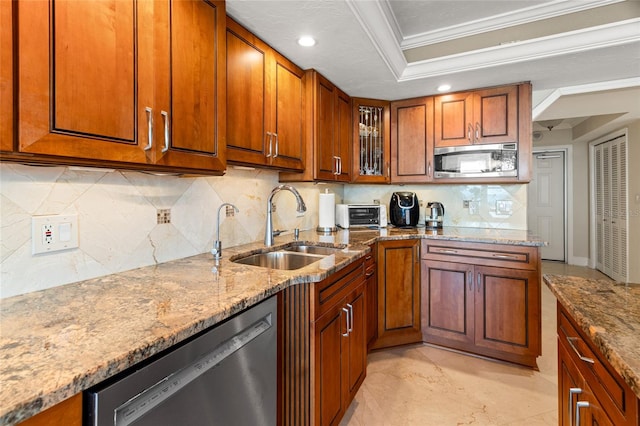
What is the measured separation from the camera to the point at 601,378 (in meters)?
0.78

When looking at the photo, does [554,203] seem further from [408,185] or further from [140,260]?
[140,260]

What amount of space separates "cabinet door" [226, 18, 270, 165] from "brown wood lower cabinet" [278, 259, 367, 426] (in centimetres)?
79

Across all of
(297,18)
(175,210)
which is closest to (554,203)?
(297,18)

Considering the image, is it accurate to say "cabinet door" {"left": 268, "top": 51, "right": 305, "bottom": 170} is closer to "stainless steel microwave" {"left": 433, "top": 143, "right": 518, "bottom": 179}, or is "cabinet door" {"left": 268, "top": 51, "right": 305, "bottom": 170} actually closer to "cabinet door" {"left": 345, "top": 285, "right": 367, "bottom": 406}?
"cabinet door" {"left": 345, "top": 285, "right": 367, "bottom": 406}

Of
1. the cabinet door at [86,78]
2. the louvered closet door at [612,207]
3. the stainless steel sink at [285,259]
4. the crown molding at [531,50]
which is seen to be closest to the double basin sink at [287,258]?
the stainless steel sink at [285,259]

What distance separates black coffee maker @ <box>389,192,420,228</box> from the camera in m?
2.99

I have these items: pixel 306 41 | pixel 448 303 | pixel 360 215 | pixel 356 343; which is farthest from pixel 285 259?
pixel 448 303

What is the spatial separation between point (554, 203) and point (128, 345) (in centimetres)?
684

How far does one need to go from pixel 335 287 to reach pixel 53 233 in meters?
1.15

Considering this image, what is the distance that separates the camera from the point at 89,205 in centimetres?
123

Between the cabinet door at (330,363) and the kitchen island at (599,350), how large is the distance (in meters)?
0.89

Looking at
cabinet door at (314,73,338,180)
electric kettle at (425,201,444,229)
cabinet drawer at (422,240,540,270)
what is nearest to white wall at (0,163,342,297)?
cabinet door at (314,73,338,180)

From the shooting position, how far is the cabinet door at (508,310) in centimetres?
227

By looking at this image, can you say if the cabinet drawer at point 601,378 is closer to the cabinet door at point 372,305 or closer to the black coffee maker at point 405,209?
the cabinet door at point 372,305
